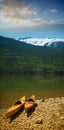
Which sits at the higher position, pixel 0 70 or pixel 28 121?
pixel 28 121

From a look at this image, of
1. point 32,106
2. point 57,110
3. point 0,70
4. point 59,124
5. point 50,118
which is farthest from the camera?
point 0,70

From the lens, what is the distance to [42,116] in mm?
17984

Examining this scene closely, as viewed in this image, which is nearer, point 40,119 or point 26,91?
point 40,119

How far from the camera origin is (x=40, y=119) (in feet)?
56.6

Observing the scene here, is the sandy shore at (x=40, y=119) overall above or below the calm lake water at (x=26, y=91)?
above

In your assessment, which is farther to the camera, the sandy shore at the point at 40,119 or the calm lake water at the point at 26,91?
the calm lake water at the point at 26,91

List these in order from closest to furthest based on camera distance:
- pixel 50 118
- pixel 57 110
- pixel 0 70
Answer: pixel 50 118 → pixel 57 110 → pixel 0 70

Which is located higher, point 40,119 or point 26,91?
point 40,119

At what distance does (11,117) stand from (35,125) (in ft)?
10.4

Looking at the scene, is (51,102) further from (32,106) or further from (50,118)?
(50,118)

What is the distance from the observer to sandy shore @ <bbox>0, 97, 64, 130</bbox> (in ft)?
53.9

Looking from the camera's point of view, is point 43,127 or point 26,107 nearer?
point 43,127

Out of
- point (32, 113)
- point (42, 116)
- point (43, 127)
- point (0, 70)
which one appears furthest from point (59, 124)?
point (0, 70)

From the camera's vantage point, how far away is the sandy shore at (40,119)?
53.9 ft
